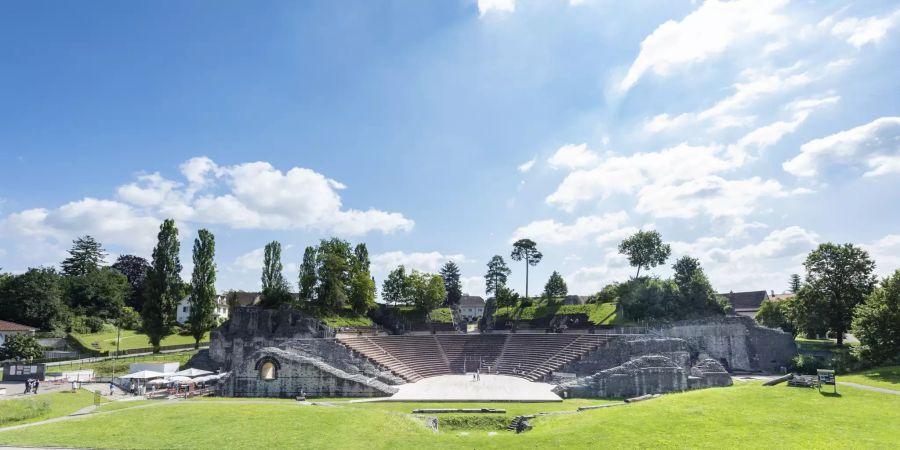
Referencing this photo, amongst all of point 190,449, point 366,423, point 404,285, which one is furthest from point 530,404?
point 404,285

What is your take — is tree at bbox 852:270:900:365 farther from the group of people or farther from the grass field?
the group of people

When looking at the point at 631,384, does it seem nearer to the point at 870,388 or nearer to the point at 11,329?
the point at 870,388

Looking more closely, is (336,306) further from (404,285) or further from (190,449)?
(190,449)

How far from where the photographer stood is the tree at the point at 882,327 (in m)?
28.4

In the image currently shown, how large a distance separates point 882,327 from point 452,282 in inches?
2383

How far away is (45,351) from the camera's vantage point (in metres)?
45.5

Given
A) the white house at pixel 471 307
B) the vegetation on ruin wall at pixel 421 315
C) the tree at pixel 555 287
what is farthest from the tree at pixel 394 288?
the white house at pixel 471 307

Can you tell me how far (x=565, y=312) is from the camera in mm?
53375

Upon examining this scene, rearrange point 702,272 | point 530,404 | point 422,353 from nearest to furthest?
point 530,404 < point 422,353 < point 702,272

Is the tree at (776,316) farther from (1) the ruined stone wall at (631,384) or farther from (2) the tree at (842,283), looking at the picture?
(1) the ruined stone wall at (631,384)

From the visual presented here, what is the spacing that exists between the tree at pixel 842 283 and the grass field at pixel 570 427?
24.9 m

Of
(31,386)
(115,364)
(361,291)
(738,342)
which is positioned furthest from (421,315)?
(31,386)

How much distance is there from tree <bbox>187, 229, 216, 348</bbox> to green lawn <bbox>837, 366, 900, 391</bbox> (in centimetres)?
5076

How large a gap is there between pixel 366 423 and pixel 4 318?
189 ft
